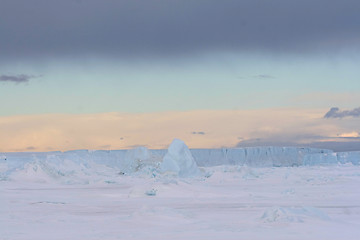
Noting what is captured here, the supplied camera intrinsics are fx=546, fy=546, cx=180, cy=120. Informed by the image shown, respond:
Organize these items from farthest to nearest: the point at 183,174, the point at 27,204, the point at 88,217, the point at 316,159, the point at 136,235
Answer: the point at 316,159 → the point at 183,174 → the point at 27,204 → the point at 88,217 → the point at 136,235

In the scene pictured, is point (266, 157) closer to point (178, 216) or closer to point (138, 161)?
point (138, 161)

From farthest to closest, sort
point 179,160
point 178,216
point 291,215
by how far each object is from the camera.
Result: point 179,160 → point 178,216 → point 291,215

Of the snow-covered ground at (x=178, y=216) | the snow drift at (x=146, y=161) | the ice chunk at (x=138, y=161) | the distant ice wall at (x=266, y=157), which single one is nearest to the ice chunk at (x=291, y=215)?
the snow-covered ground at (x=178, y=216)

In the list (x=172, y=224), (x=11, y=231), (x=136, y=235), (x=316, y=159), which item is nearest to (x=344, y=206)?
(x=172, y=224)

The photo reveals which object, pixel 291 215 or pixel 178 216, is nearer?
pixel 291 215

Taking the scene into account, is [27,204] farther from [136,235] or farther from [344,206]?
[344,206]

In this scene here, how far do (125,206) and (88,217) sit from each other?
2.65 metres

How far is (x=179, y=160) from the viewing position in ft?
101

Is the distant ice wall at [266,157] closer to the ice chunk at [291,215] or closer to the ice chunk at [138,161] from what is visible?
the ice chunk at [138,161]

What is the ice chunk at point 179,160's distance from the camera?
3028 cm

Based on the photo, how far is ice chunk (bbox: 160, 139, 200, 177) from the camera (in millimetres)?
30281

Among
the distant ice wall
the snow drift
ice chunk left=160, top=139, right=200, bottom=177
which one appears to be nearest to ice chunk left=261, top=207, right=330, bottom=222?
the snow drift

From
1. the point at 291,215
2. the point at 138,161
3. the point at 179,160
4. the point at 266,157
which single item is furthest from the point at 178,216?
the point at 266,157

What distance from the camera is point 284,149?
6200cm
